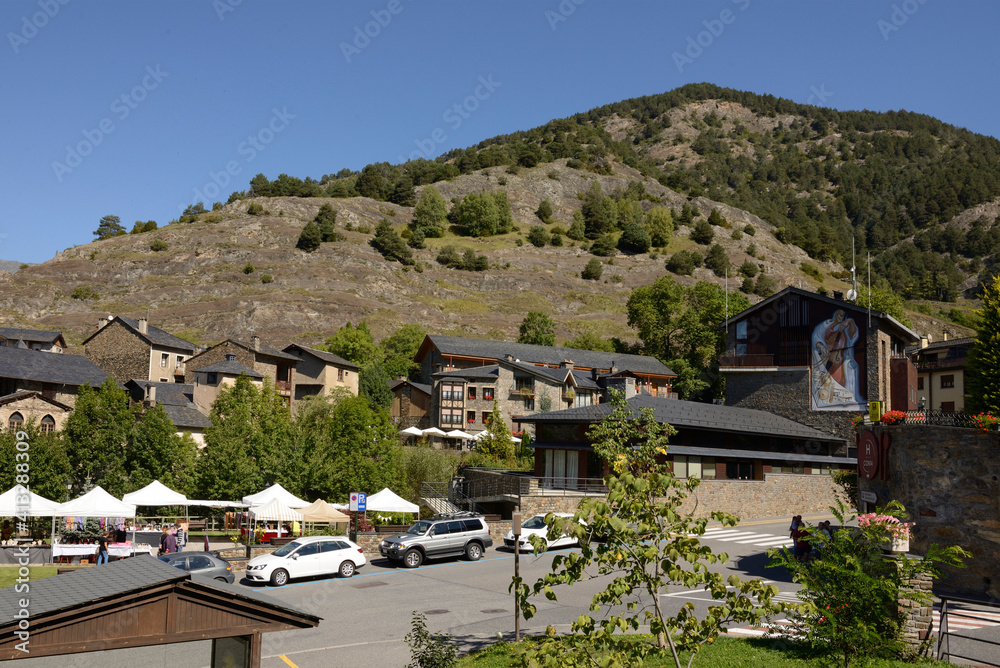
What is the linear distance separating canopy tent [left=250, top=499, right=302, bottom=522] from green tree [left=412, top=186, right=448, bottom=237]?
116 meters

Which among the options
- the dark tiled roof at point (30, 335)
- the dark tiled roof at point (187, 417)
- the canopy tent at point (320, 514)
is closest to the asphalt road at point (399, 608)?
the canopy tent at point (320, 514)

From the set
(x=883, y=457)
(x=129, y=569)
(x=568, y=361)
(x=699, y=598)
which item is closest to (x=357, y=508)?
(x=699, y=598)

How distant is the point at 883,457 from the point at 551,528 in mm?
17898

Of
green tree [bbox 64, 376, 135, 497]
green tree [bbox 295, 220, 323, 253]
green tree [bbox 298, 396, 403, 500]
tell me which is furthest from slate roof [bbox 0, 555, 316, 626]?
green tree [bbox 295, 220, 323, 253]

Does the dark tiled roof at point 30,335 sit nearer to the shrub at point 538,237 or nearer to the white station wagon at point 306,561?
the white station wagon at point 306,561

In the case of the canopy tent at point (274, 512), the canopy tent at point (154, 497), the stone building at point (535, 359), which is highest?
the stone building at point (535, 359)

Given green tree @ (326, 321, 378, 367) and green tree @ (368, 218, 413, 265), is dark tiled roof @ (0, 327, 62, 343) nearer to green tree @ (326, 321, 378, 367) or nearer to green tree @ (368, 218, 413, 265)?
green tree @ (326, 321, 378, 367)

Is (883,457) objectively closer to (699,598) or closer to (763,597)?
(699,598)

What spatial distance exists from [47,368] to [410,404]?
108 feet

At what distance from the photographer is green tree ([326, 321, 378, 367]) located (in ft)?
278

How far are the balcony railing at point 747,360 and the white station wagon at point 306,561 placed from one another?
3995cm

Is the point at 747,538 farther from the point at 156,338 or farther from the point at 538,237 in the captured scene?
the point at 538,237

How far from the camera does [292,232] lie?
129 metres

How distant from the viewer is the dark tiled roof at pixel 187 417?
2058 inches
